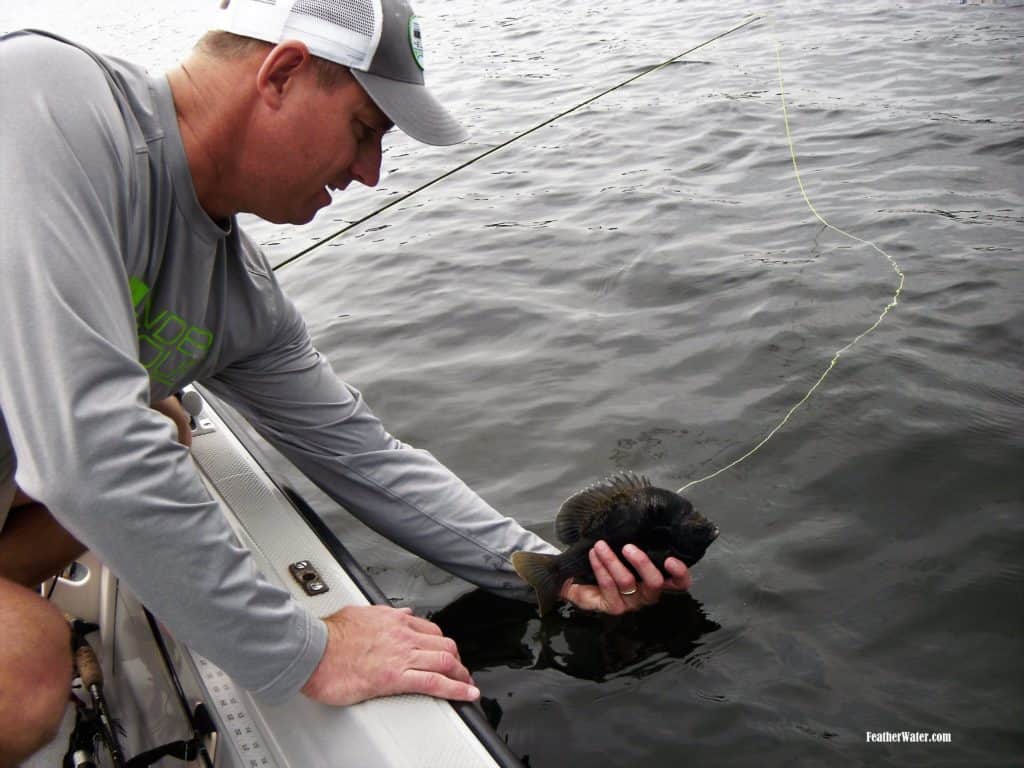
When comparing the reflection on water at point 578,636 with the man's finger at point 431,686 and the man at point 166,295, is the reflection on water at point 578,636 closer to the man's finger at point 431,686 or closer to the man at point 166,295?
the man at point 166,295

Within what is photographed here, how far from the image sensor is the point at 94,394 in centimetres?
180

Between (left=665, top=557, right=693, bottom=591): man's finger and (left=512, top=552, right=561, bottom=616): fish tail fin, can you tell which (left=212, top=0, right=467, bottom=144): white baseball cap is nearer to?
(left=512, top=552, right=561, bottom=616): fish tail fin

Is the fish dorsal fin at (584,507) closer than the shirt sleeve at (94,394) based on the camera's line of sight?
No

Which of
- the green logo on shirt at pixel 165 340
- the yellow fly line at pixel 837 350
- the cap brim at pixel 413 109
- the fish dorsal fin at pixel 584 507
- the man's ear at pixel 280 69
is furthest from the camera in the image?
the yellow fly line at pixel 837 350

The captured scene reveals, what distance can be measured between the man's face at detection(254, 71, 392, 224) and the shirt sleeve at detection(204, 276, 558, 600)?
2.21 feet

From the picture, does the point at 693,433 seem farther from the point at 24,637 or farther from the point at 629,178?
the point at 629,178

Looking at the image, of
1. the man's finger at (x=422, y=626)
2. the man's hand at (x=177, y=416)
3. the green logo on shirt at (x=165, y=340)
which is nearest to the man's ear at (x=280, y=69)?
the green logo on shirt at (x=165, y=340)

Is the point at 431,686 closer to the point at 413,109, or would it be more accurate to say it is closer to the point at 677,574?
the point at 677,574

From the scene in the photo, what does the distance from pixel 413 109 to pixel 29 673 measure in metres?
1.58

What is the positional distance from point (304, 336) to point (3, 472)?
107 cm

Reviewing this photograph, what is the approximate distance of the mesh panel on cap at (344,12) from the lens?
6.98ft

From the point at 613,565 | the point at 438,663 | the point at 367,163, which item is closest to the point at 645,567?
the point at 613,565

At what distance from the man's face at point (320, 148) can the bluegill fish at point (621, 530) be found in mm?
1437

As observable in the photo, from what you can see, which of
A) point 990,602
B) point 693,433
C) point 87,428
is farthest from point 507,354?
point 87,428
